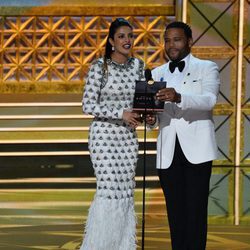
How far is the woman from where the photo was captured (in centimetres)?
381

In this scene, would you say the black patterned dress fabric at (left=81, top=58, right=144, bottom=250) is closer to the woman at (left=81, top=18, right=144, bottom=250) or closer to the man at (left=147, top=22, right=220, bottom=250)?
the woman at (left=81, top=18, right=144, bottom=250)

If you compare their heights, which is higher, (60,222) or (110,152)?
(110,152)

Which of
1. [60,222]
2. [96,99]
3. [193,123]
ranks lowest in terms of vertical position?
[60,222]

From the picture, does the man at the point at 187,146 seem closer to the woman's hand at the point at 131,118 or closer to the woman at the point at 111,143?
the woman's hand at the point at 131,118

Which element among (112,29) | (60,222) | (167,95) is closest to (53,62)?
(60,222)

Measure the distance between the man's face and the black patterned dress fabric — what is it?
0.91 feet

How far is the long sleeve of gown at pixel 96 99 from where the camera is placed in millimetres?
3771

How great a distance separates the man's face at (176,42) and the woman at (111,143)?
205 millimetres

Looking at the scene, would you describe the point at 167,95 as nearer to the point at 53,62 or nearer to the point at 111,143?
the point at 111,143

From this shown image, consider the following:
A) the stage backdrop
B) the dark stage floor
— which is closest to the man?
the dark stage floor

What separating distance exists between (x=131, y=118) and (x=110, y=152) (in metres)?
0.24

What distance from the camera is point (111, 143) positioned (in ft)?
12.5

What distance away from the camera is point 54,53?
12.1m

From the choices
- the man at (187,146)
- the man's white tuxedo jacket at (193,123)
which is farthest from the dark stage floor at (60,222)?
the man's white tuxedo jacket at (193,123)
